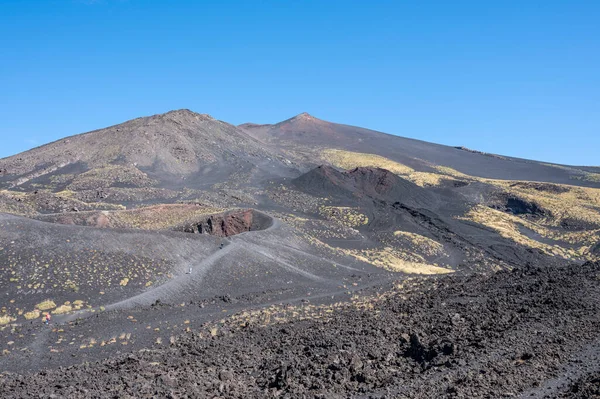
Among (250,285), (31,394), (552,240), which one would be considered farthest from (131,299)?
(552,240)

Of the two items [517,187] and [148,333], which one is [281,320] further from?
[517,187]

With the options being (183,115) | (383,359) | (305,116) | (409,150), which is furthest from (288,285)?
(305,116)

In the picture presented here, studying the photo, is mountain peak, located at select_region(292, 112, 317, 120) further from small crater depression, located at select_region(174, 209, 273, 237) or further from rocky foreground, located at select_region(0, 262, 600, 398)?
rocky foreground, located at select_region(0, 262, 600, 398)

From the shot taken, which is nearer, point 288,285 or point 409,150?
point 288,285

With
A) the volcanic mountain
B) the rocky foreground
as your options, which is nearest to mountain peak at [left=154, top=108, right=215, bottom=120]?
the volcanic mountain

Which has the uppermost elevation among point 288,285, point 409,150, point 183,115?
point 183,115

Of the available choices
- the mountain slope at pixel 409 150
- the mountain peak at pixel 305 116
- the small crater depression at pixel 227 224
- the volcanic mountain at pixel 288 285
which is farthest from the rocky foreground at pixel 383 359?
the mountain peak at pixel 305 116

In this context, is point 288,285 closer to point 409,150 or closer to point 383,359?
point 383,359
